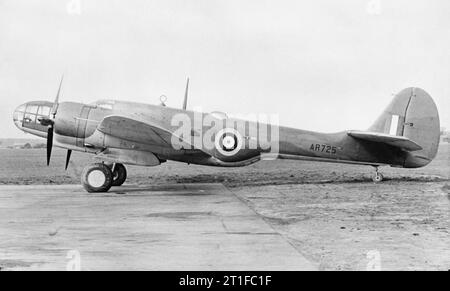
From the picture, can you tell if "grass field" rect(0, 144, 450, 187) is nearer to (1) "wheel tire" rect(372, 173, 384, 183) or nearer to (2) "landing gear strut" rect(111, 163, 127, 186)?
(1) "wheel tire" rect(372, 173, 384, 183)

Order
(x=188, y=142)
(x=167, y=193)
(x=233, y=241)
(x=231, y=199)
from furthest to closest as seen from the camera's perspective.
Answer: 1. (x=188, y=142)
2. (x=167, y=193)
3. (x=231, y=199)
4. (x=233, y=241)

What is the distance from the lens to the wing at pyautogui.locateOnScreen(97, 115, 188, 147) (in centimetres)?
1055

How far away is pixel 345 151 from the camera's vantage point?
41.4ft

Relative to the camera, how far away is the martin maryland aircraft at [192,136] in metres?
11.0

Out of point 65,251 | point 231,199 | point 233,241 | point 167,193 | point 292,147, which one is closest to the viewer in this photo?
point 65,251

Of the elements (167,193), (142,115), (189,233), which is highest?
(142,115)

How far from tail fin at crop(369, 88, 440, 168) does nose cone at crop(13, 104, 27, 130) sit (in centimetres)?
914

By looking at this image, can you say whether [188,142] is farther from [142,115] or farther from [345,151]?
[345,151]

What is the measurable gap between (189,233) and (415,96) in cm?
899

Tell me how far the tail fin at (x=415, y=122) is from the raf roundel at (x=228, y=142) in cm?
402

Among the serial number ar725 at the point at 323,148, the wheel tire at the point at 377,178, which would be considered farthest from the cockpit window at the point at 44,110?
the wheel tire at the point at 377,178

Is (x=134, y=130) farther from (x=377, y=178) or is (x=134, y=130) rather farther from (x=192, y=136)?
(x=377, y=178)

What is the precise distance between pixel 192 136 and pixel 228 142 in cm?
91

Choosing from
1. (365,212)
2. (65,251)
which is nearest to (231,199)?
(365,212)
